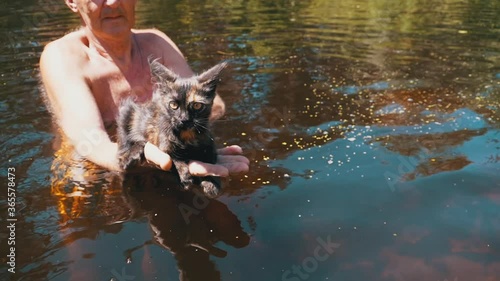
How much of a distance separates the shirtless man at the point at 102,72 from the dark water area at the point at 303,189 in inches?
24.1

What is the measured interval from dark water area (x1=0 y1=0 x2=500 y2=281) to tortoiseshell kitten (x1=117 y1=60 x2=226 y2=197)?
623 millimetres

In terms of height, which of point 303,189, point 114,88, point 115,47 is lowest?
point 303,189

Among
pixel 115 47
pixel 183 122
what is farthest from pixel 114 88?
pixel 183 122

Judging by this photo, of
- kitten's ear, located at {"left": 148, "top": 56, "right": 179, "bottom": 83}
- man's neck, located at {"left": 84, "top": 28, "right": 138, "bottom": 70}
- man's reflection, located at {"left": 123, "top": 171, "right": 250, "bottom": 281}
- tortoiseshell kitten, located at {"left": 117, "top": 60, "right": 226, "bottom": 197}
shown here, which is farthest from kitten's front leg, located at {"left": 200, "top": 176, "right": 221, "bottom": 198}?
man's neck, located at {"left": 84, "top": 28, "right": 138, "bottom": 70}

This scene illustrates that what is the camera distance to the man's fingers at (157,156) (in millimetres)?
3918

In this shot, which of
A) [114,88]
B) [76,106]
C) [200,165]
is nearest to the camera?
[200,165]

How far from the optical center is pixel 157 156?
4.02 m

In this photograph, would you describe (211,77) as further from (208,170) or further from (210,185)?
(210,185)

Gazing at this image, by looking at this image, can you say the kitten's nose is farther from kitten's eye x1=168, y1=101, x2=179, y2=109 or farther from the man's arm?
the man's arm

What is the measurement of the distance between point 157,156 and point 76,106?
4.70 ft

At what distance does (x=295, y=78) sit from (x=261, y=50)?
102 inches

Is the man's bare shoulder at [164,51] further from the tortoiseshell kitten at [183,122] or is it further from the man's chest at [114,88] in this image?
the tortoiseshell kitten at [183,122]

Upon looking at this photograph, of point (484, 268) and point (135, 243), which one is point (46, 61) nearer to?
point (135, 243)

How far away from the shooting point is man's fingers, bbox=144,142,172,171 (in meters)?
3.92
